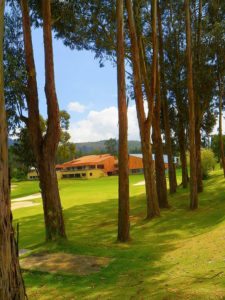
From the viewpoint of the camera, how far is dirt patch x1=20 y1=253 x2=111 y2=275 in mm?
9108

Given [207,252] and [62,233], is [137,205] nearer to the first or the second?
[62,233]

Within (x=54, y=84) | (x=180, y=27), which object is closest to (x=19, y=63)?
(x=54, y=84)

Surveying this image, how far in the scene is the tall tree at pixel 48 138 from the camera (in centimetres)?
1203

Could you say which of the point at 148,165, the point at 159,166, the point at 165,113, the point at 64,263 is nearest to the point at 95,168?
the point at 165,113

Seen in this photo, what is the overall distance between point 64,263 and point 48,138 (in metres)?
3.82

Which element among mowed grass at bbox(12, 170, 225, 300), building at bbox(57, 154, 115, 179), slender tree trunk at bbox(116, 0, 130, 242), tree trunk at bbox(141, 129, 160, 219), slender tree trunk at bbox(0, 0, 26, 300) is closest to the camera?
slender tree trunk at bbox(0, 0, 26, 300)

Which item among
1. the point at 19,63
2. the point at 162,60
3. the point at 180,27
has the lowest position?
the point at 19,63

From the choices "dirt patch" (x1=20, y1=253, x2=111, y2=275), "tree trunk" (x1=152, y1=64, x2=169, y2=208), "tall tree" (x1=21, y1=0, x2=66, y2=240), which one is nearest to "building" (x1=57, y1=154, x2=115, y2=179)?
"tree trunk" (x1=152, y1=64, x2=169, y2=208)

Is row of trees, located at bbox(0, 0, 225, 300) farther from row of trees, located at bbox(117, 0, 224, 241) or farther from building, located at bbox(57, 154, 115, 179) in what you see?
building, located at bbox(57, 154, 115, 179)

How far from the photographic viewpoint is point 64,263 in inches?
380

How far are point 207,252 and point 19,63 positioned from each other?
876 centimetres

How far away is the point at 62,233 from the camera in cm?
1223

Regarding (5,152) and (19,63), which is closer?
(5,152)

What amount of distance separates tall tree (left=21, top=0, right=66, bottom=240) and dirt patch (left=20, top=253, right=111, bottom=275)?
1.80 meters
